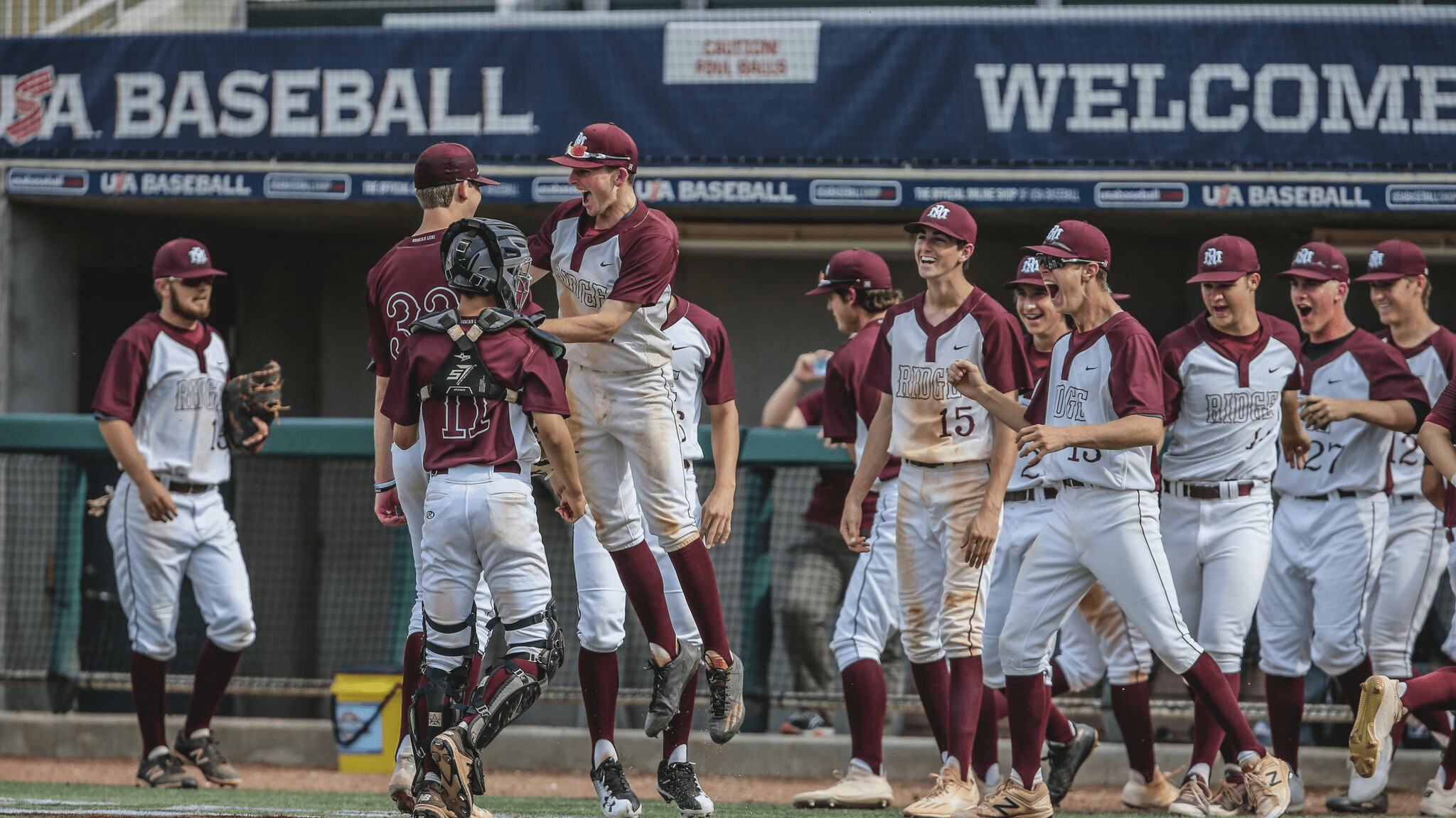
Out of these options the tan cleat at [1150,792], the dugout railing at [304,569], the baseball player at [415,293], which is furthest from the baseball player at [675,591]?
the dugout railing at [304,569]

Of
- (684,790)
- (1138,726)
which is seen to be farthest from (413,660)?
(1138,726)

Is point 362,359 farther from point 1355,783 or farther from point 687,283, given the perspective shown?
point 1355,783

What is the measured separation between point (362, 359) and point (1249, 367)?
6437mm

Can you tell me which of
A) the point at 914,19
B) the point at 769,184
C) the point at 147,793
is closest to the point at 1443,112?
the point at 914,19

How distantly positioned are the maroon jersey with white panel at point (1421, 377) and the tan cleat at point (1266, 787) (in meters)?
1.78

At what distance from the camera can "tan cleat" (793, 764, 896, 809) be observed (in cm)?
597

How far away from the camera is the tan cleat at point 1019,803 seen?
5254mm

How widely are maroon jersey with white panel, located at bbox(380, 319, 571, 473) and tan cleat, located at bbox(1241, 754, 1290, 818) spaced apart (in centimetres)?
252

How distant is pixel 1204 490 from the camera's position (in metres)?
5.96

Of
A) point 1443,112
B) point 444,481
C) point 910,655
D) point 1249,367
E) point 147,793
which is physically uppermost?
point 1443,112

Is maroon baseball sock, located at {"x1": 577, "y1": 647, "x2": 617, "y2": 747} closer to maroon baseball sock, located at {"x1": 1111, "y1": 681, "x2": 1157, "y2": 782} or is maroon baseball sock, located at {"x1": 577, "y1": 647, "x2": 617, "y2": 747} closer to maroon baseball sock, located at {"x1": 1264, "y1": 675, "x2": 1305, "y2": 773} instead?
maroon baseball sock, located at {"x1": 1111, "y1": 681, "x2": 1157, "y2": 782}

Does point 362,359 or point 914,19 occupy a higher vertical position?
point 914,19

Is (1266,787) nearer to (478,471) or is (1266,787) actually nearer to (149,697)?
(478,471)

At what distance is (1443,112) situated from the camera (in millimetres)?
8438
